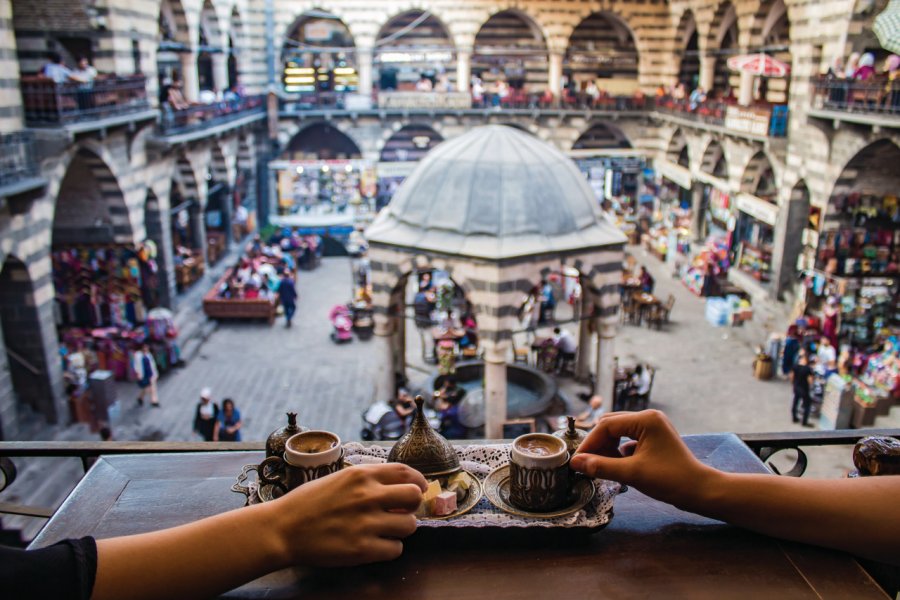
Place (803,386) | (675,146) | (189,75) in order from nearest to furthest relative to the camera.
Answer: (803,386), (189,75), (675,146)

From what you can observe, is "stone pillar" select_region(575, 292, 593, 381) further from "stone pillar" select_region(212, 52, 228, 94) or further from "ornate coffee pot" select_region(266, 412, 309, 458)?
"stone pillar" select_region(212, 52, 228, 94)

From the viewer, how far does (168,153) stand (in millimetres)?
19453

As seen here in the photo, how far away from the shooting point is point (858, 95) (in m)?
16.2

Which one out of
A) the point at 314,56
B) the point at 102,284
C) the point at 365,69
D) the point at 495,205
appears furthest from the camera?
the point at 314,56

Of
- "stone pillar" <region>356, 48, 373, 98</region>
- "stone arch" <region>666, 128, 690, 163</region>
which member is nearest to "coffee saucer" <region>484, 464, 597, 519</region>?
"stone pillar" <region>356, 48, 373, 98</region>

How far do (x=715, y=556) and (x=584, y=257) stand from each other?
33.0 feet

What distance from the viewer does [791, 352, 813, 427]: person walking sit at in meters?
14.3

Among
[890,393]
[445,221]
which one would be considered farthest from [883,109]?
[445,221]

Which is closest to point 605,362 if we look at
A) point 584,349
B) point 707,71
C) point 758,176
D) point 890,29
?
point 584,349

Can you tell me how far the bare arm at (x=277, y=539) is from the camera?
206 cm

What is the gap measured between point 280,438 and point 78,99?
13.8 metres

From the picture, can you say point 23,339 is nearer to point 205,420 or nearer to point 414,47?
point 205,420

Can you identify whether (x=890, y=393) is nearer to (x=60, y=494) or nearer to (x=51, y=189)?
(x=60, y=494)

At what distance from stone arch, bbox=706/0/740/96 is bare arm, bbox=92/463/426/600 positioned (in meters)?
24.8
